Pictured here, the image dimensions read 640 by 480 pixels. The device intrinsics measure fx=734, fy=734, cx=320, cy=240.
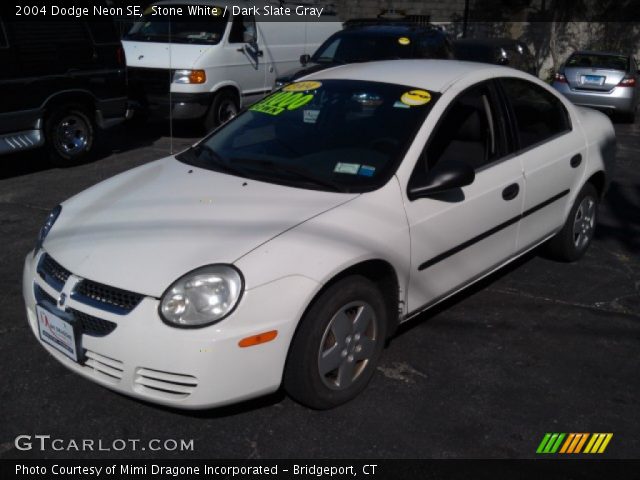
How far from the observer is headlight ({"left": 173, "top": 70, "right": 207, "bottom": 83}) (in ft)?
33.7

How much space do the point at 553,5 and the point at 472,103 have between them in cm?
1919

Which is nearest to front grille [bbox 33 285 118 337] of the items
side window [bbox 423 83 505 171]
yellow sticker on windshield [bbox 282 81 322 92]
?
A: side window [bbox 423 83 505 171]

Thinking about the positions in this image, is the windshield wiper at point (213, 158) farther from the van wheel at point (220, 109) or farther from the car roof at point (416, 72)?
the van wheel at point (220, 109)

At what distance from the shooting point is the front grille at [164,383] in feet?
10.0

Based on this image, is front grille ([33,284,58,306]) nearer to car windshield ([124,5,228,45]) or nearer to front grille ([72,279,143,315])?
front grille ([72,279,143,315])

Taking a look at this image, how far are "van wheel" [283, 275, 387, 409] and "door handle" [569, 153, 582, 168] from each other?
2.18 meters

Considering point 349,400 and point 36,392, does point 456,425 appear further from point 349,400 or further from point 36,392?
point 36,392

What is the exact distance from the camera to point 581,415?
3.61 metres

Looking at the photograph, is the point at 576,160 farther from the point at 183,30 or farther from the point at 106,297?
the point at 183,30

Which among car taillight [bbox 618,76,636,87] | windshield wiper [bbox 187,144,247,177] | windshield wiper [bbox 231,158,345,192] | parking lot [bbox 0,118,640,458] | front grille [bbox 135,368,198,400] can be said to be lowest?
parking lot [bbox 0,118,640,458]

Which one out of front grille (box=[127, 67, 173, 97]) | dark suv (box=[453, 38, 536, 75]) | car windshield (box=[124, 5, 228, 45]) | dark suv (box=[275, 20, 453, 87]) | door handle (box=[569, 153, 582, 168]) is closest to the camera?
door handle (box=[569, 153, 582, 168])

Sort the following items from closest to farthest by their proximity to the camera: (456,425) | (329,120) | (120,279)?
(120,279) < (456,425) < (329,120)

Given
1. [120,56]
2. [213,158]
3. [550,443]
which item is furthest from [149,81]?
[550,443]

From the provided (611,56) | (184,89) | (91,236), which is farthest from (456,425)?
(611,56)
